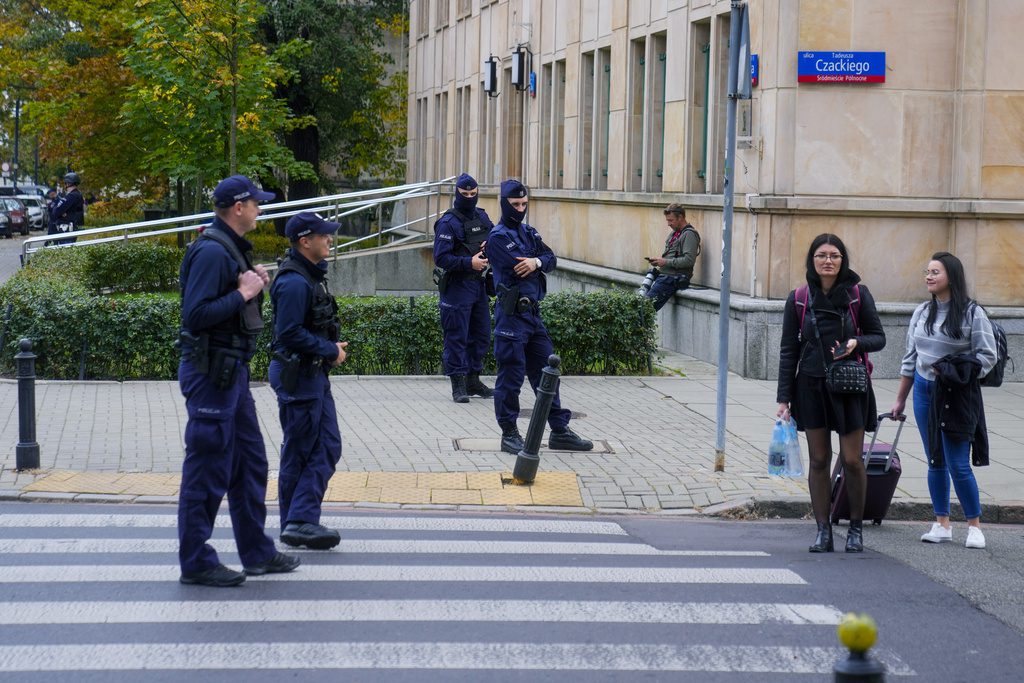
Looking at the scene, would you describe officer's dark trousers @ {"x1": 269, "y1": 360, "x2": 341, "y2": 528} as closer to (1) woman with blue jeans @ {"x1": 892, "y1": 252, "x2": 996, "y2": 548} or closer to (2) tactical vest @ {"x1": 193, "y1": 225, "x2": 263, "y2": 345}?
(2) tactical vest @ {"x1": 193, "y1": 225, "x2": 263, "y2": 345}

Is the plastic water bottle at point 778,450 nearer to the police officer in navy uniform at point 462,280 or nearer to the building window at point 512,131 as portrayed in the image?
the police officer in navy uniform at point 462,280

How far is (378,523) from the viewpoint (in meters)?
8.62

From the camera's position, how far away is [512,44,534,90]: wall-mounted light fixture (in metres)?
27.6

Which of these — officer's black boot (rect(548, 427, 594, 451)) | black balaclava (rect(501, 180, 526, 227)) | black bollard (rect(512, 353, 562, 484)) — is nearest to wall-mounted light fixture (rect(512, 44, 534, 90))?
black balaclava (rect(501, 180, 526, 227))

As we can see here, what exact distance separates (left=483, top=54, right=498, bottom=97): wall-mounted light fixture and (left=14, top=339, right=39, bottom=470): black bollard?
67.9 ft

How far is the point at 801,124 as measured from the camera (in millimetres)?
15320

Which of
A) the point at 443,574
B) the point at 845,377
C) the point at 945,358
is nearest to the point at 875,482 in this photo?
the point at 945,358

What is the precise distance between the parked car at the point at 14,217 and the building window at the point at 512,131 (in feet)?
116

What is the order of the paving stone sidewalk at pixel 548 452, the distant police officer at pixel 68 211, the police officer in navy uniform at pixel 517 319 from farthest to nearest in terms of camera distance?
the distant police officer at pixel 68 211 < the police officer in navy uniform at pixel 517 319 < the paving stone sidewalk at pixel 548 452

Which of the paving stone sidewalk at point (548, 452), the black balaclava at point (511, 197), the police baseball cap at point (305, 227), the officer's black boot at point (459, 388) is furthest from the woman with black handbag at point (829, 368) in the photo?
the officer's black boot at point (459, 388)

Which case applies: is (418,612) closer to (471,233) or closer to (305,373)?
(305,373)

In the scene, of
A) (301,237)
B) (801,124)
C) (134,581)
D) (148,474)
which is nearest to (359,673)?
(134,581)

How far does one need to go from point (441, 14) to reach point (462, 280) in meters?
25.9

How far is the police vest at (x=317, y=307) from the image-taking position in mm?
7504
